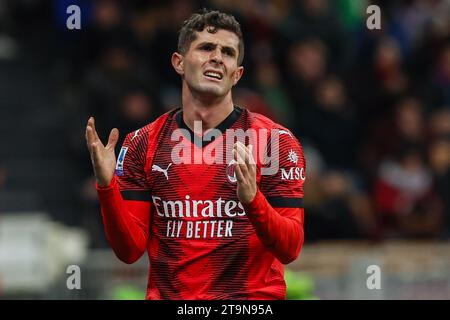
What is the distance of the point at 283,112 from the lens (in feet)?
50.0

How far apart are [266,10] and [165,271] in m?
9.83

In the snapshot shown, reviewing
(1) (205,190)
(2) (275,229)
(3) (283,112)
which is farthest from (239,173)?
(3) (283,112)

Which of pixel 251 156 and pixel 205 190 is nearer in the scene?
pixel 251 156

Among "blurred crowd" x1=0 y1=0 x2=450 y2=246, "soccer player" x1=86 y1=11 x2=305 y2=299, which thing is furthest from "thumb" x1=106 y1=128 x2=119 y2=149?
"blurred crowd" x1=0 y1=0 x2=450 y2=246

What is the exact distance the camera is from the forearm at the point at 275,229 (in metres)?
6.63

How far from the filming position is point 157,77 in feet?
49.7

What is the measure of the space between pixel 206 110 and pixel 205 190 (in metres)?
0.45

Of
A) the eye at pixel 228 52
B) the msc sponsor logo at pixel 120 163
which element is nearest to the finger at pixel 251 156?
the eye at pixel 228 52

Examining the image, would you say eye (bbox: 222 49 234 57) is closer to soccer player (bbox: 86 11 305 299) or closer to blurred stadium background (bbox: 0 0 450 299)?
soccer player (bbox: 86 11 305 299)

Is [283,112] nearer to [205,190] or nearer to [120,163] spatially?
[120,163]

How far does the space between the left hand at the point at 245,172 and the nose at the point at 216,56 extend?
0.60m

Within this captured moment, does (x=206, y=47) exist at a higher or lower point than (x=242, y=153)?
higher
